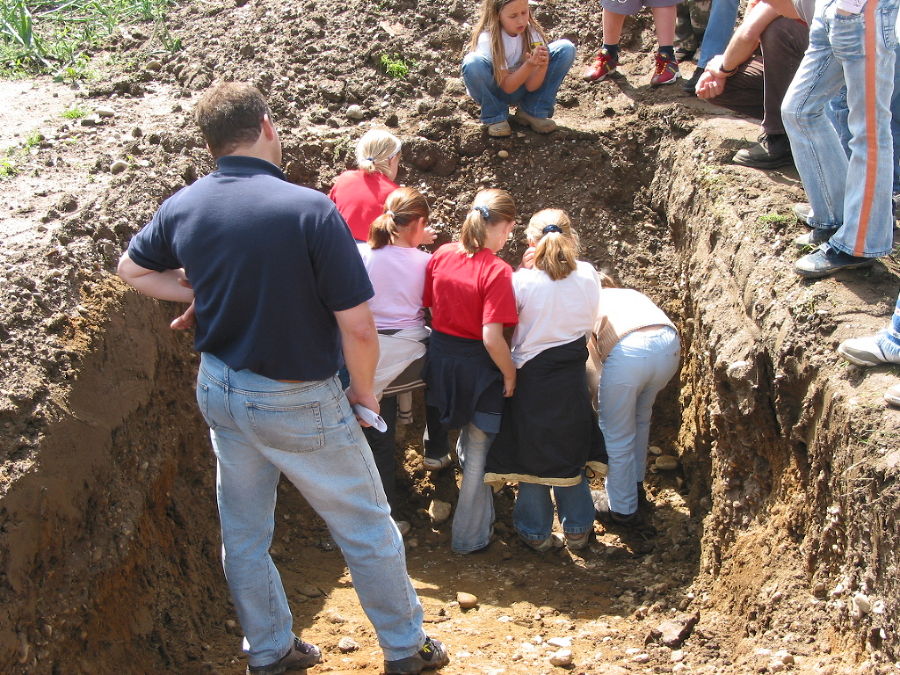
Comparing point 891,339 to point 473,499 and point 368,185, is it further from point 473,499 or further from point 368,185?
point 368,185

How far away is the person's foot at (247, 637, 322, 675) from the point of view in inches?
139

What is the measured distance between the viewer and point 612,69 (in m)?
7.18

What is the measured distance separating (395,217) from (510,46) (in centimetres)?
222

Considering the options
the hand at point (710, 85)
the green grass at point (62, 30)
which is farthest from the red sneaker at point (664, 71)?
the green grass at point (62, 30)

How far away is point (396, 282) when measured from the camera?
465cm

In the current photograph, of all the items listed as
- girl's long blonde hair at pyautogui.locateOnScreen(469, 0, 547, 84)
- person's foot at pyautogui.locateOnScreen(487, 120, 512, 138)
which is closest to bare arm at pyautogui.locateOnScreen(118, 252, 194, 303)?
girl's long blonde hair at pyautogui.locateOnScreen(469, 0, 547, 84)

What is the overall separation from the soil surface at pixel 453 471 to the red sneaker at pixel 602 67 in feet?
0.68

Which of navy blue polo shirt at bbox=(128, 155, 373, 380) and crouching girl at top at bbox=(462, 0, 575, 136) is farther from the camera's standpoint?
crouching girl at top at bbox=(462, 0, 575, 136)

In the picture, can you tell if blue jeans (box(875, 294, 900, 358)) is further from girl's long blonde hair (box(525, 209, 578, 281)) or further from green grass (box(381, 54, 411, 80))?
green grass (box(381, 54, 411, 80))

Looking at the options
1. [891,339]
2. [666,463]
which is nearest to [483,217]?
[891,339]

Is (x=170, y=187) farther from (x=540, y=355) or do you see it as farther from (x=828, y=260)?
(x=828, y=260)

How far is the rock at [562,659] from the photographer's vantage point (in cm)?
390

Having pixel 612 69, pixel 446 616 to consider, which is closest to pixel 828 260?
pixel 446 616

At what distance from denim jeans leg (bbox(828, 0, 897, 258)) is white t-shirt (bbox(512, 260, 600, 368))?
121 cm
